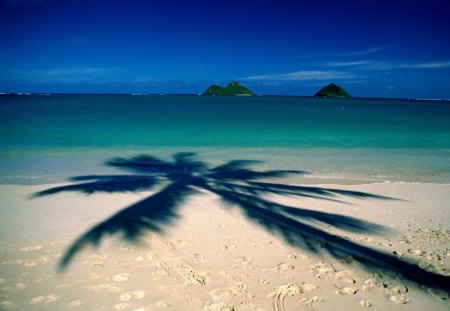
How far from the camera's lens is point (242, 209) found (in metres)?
7.02

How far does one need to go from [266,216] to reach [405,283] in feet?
9.41

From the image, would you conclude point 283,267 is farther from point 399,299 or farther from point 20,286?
point 20,286

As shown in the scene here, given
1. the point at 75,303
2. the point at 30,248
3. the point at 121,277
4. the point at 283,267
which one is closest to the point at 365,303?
the point at 283,267

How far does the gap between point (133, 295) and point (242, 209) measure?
11.7ft

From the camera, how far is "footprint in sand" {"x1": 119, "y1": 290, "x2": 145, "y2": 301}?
3764mm

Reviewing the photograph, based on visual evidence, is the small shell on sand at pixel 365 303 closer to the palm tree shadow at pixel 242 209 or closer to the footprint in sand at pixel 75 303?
the palm tree shadow at pixel 242 209

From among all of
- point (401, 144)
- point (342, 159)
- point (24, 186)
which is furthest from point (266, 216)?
point (401, 144)

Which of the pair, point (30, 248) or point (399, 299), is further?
point (30, 248)

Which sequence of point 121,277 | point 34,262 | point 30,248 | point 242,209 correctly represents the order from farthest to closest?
1. point 242,209
2. point 30,248
3. point 34,262
4. point 121,277

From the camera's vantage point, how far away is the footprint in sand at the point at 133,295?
Answer: 3764 mm

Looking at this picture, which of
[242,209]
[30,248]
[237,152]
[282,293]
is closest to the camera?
[282,293]

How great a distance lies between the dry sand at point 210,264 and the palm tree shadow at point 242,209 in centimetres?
13

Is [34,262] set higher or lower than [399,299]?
higher

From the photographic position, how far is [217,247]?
518cm
